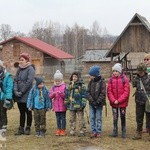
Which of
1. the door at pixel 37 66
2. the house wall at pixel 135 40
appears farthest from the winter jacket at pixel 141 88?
the door at pixel 37 66

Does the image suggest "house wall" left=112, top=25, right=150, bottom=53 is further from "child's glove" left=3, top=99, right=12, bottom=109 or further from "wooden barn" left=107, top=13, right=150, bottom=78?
"child's glove" left=3, top=99, right=12, bottom=109

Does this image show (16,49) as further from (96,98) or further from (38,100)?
(96,98)

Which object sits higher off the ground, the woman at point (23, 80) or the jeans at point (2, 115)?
the woman at point (23, 80)

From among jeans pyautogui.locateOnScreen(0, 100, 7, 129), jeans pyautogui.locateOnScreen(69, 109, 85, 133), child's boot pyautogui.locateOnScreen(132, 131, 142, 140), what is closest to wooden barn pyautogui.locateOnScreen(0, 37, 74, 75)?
jeans pyautogui.locateOnScreen(0, 100, 7, 129)

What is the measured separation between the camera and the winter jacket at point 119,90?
862 centimetres

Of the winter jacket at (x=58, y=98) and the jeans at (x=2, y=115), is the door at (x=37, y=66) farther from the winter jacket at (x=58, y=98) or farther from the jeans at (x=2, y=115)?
the winter jacket at (x=58, y=98)

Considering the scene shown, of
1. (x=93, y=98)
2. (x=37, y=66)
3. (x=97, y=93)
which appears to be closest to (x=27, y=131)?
(x=93, y=98)

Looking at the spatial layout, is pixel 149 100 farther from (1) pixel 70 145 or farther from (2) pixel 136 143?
(1) pixel 70 145

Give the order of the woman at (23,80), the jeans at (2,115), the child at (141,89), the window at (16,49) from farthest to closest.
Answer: the window at (16,49), the jeans at (2,115), the woman at (23,80), the child at (141,89)

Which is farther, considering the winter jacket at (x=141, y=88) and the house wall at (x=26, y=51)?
the house wall at (x=26, y=51)

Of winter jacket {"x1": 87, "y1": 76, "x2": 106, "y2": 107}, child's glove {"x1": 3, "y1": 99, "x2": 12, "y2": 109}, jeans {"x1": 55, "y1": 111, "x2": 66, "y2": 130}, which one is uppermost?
winter jacket {"x1": 87, "y1": 76, "x2": 106, "y2": 107}

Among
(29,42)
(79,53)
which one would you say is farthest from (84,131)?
(79,53)

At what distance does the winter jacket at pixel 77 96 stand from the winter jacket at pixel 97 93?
0.14m

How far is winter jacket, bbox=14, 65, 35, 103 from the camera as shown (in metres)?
8.93
